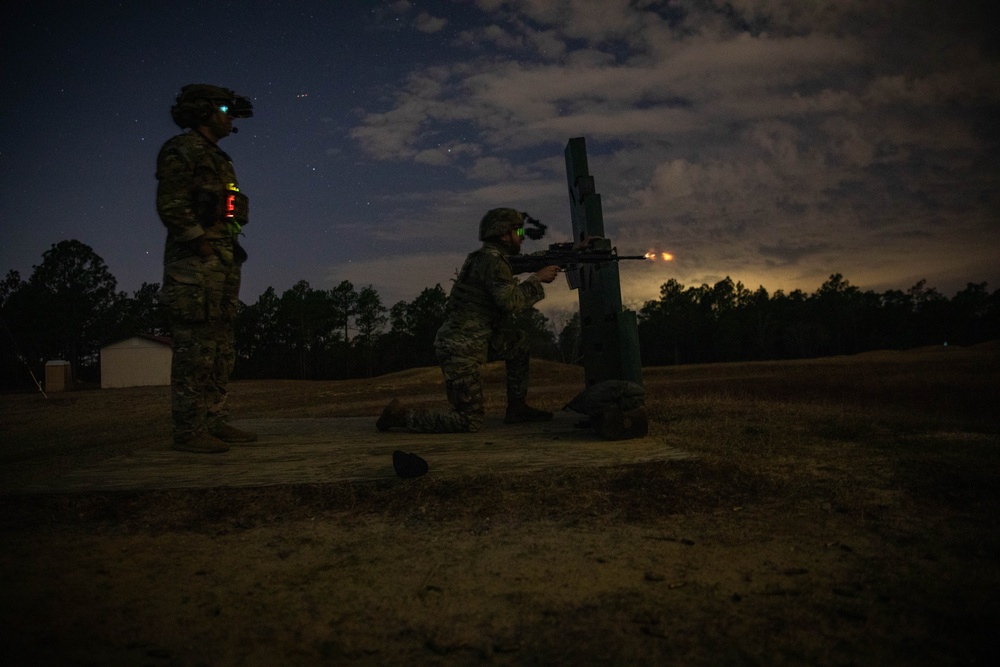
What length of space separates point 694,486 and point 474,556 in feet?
4.80

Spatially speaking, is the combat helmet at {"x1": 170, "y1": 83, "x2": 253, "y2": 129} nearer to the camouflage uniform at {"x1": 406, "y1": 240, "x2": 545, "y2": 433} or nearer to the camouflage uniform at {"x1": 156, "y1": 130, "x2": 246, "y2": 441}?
the camouflage uniform at {"x1": 156, "y1": 130, "x2": 246, "y2": 441}

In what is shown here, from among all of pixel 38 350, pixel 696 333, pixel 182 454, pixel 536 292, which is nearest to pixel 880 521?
pixel 536 292

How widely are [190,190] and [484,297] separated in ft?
8.18

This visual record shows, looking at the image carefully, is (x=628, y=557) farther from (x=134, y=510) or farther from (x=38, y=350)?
(x=38, y=350)

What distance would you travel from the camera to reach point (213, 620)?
1855 mm

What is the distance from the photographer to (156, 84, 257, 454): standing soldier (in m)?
4.09

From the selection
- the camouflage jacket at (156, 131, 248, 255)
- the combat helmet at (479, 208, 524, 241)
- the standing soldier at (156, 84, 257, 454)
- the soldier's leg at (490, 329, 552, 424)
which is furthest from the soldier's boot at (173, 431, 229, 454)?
the combat helmet at (479, 208, 524, 241)

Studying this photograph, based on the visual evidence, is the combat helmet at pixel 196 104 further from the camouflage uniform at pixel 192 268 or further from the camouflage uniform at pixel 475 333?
the camouflage uniform at pixel 475 333

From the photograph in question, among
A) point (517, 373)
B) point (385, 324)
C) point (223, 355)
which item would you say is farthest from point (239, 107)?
point (385, 324)

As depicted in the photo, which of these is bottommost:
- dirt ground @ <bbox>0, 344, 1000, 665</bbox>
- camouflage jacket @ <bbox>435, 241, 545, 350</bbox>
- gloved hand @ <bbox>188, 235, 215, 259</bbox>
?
dirt ground @ <bbox>0, 344, 1000, 665</bbox>

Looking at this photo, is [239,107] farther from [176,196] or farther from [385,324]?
[385,324]

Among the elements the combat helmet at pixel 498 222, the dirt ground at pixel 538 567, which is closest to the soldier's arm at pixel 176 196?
the dirt ground at pixel 538 567

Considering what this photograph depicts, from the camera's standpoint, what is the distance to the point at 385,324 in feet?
171

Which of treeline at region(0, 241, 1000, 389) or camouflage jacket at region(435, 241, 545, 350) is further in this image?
treeline at region(0, 241, 1000, 389)
